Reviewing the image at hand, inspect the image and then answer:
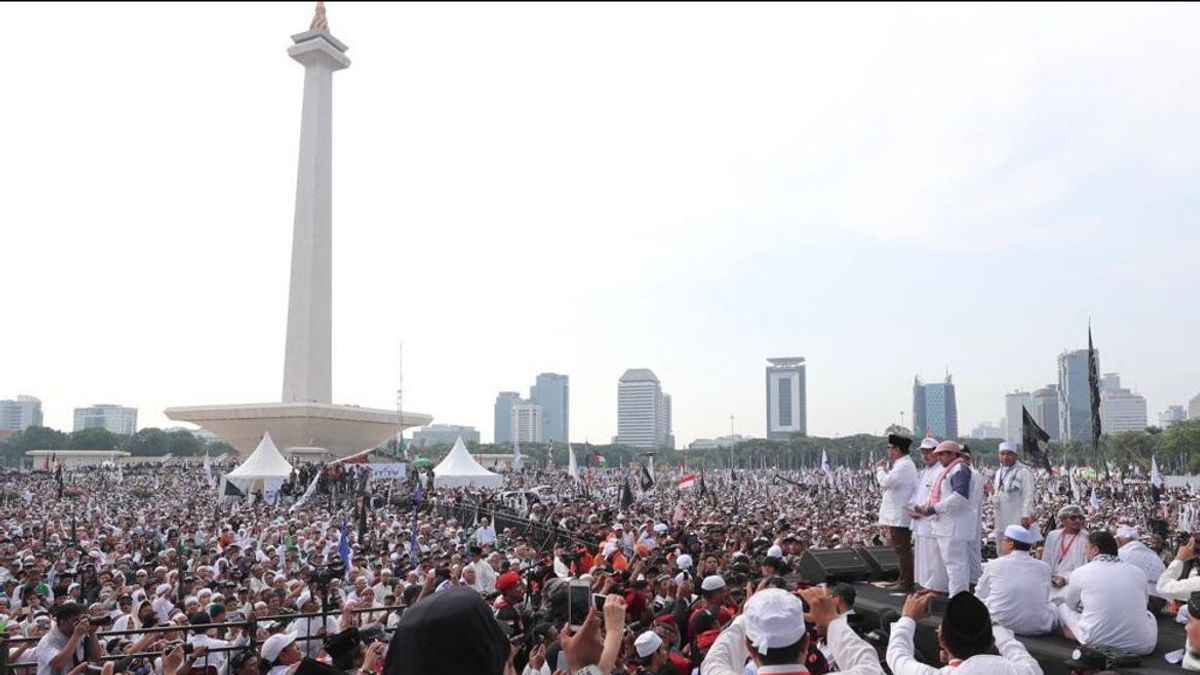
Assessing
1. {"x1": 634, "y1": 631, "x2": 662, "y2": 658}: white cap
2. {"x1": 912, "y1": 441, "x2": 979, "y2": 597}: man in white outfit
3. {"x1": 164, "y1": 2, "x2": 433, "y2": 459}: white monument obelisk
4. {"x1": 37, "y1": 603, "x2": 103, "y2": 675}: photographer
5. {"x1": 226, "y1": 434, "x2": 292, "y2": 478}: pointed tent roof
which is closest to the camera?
{"x1": 634, "y1": 631, "x2": 662, "y2": 658}: white cap

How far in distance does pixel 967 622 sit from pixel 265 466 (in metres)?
31.0

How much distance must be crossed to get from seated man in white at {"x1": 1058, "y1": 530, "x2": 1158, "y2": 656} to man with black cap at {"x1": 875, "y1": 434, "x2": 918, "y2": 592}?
2414mm

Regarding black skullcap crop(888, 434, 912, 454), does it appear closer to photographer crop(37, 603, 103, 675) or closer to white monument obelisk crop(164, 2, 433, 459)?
photographer crop(37, 603, 103, 675)

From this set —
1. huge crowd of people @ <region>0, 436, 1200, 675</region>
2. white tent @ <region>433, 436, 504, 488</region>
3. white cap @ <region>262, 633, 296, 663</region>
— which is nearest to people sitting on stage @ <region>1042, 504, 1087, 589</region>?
huge crowd of people @ <region>0, 436, 1200, 675</region>

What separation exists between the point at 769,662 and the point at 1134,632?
4355 millimetres

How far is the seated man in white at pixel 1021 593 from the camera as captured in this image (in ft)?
21.6

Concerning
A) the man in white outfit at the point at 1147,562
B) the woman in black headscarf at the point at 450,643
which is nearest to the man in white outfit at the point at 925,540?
the man in white outfit at the point at 1147,562

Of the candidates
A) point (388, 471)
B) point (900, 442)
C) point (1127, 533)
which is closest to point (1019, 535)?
point (900, 442)

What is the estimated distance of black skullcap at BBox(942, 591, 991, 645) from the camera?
3.46 meters

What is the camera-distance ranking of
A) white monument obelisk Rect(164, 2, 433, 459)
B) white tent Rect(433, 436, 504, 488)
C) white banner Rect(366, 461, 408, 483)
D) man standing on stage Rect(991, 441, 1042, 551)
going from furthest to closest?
white monument obelisk Rect(164, 2, 433, 459)
white banner Rect(366, 461, 408, 483)
white tent Rect(433, 436, 504, 488)
man standing on stage Rect(991, 441, 1042, 551)

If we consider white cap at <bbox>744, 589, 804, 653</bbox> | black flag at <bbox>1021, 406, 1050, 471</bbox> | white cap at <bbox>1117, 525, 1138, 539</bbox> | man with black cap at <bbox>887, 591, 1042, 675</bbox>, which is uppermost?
black flag at <bbox>1021, 406, 1050, 471</bbox>

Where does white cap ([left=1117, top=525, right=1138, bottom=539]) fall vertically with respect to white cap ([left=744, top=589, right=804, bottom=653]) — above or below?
below

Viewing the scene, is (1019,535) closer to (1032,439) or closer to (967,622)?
(967,622)

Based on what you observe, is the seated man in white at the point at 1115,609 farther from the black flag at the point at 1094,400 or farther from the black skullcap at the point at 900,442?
the black flag at the point at 1094,400
